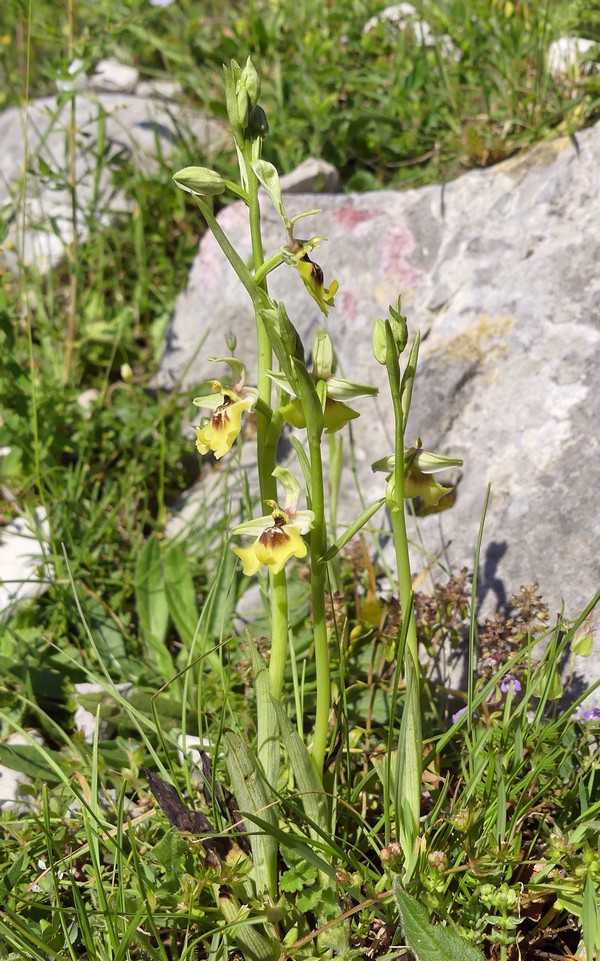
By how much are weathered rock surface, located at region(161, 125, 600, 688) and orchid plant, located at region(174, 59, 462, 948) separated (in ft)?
2.45

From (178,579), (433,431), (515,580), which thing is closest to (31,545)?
(178,579)

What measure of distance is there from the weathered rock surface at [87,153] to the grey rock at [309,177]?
0.57 meters

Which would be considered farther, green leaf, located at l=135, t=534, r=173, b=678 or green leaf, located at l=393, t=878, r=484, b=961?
green leaf, located at l=135, t=534, r=173, b=678

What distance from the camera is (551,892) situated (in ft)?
5.63

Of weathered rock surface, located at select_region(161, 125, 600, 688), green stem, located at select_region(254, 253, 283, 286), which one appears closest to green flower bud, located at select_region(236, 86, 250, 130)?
green stem, located at select_region(254, 253, 283, 286)

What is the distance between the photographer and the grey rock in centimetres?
349

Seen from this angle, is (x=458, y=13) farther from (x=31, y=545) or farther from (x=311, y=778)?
(x=311, y=778)

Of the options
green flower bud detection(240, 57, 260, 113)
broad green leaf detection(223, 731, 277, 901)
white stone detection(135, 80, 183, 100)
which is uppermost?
white stone detection(135, 80, 183, 100)

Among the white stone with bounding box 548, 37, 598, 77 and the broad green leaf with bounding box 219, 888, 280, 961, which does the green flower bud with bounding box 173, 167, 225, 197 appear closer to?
the broad green leaf with bounding box 219, 888, 280, 961

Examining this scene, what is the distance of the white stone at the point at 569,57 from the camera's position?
322cm

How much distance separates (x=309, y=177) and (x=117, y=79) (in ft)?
6.02

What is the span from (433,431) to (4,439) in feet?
4.67

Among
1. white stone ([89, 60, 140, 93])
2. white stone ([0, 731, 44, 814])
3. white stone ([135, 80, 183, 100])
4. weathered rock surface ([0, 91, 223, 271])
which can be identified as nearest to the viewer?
white stone ([0, 731, 44, 814])

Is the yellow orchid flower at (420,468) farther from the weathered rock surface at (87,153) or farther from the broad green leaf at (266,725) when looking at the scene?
the weathered rock surface at (87,153)
